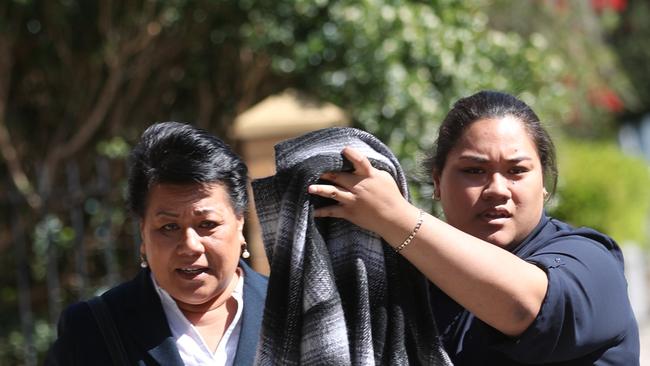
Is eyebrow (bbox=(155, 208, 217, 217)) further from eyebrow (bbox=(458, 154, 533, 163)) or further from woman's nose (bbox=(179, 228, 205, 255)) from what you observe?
eyebrow (bbox=(458, 154, 533, 163))

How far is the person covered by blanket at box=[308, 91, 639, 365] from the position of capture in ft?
5.64

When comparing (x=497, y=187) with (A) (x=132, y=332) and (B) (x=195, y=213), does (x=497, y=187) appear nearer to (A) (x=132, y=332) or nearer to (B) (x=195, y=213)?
(B) (x=195, y=213)

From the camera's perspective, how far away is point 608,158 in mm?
9328

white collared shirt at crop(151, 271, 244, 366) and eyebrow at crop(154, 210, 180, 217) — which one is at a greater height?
eyebrow at crop(154, 210, 180, 217)

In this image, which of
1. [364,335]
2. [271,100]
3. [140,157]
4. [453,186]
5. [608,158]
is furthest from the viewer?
[608,158]

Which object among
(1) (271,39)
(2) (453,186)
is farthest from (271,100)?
(2) (453,186)

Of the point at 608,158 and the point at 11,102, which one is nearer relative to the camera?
the point at 11,102

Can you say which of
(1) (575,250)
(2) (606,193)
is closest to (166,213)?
(1) (575,250)

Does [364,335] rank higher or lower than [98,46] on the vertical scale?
lower

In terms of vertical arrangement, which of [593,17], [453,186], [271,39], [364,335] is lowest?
[364,335]

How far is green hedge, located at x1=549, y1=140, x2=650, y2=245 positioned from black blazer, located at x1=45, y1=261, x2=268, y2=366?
5715mm

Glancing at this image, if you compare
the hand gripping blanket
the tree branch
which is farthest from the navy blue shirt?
the tree branch

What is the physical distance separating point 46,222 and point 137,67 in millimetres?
1204

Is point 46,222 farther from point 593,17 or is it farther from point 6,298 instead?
point 593,17
